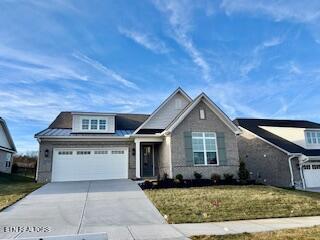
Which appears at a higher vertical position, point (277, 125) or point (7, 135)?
point (277, 125)

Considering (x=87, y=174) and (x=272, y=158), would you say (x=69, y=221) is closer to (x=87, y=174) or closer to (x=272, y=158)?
(x=87, y=174)

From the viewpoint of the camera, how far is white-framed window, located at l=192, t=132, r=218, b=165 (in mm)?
16703

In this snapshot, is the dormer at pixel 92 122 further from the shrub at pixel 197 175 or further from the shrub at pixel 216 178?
the shrub at pixel 216 178

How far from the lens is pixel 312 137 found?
22.4 meters

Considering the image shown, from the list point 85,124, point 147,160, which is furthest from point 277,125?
point 85,124

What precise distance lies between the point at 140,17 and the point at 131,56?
386 centimetres

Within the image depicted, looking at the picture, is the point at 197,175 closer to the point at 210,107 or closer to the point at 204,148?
the point at 204,148

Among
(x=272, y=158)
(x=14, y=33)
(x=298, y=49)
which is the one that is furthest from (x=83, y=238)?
(x=272, y=158)

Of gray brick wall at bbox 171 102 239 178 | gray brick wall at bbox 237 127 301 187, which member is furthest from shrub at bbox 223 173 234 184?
gray brick wall at bbox 237 127 301 187

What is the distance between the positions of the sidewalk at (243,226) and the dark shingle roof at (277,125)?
501 inches

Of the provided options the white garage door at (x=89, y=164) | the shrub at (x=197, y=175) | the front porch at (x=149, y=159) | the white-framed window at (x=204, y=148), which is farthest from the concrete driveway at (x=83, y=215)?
the front porch at (x=149, y=159)

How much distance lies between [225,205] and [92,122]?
12639mm

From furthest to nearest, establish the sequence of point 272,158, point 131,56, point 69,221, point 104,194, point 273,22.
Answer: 1. point 272,158
2. point 131,56
3. point 273,22
4. point 104,194
5. point 69,221

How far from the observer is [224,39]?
1491 centimetres
